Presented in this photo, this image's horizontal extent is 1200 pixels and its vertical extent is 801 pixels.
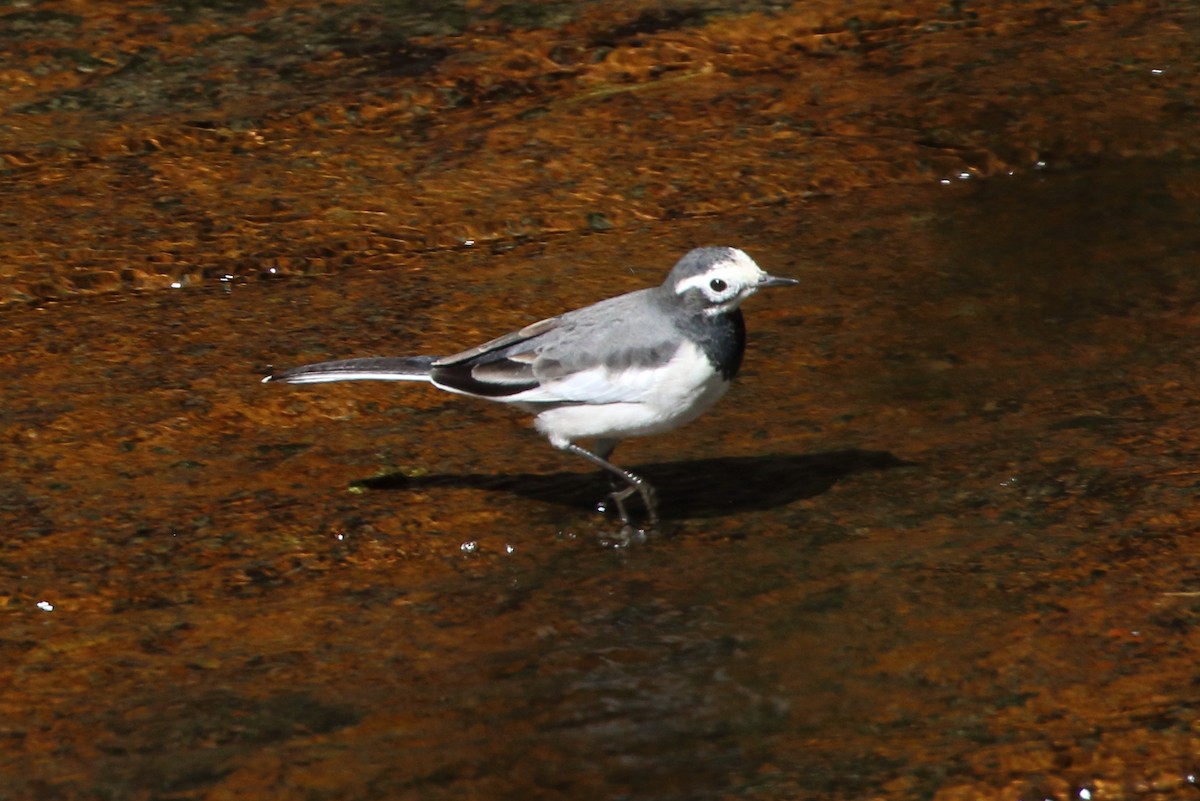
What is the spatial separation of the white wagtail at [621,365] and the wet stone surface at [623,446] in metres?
0.38

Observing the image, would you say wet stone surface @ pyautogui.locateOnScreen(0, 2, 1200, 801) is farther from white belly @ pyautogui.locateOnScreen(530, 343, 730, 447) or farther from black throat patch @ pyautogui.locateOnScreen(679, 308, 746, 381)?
black throat patch @ pyautogui.locateOnScreen(679, 308, 746, 381)

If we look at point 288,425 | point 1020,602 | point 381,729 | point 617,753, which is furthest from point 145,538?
point 1020,602

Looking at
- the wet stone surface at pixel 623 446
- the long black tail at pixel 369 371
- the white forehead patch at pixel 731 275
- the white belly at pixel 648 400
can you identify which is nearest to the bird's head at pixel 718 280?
the white forehead patch at pixel 731 275

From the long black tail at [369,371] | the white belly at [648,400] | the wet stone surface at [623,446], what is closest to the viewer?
the wet stone surface at [623,446]

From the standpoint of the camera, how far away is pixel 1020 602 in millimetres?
5074

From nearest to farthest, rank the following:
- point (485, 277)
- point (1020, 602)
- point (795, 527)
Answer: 1. point (1020, 602)
2. point (795, 527)
3. point (485, 277)

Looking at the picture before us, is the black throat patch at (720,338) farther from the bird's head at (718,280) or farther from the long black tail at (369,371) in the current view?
the long black tail at (369,371)

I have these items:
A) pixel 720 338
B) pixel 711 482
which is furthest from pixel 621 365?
pixel 711 482

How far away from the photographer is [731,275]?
5.61m

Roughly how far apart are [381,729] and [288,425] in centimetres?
218

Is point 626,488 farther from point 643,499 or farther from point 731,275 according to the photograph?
point 731,275

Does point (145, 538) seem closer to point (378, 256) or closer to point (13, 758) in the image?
point (13, 758)

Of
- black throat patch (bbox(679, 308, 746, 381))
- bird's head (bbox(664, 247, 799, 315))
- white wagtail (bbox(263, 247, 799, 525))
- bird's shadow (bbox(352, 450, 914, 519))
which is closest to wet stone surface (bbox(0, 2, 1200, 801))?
bird's shadow (bbox(352, 450, 914, 519))

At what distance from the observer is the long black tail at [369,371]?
19.3 ft
